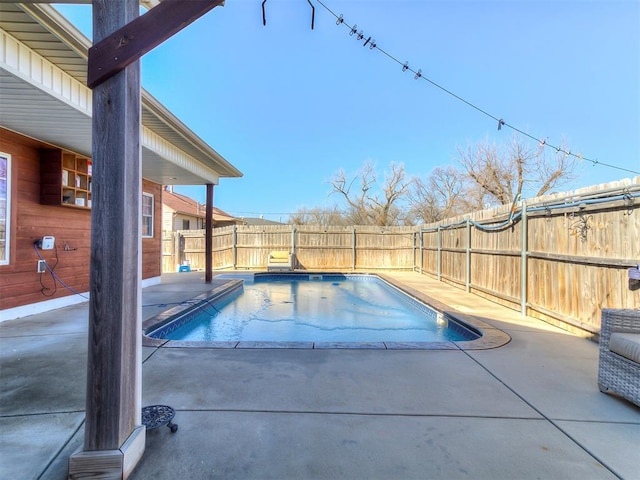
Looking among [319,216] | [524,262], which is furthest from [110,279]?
[319,216]

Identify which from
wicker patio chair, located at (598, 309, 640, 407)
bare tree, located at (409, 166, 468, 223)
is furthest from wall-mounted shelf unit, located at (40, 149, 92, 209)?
bare tree, located at (409, 166, 468, 223)

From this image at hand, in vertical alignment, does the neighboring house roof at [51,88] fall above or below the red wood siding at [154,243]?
above

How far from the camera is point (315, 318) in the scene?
6621 millimetres

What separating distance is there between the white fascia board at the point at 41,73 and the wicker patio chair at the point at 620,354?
530cm

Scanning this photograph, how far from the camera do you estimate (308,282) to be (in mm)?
11625

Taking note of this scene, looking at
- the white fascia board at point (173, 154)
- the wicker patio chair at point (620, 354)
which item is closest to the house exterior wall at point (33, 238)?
the white fascia board at point (173, 154)

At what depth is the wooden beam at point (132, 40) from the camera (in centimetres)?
160

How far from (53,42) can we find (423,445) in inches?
173

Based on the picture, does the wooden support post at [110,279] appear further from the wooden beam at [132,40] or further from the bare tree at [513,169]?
the bare tree at [513,169]

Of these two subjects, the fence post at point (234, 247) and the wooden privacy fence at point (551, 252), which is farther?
the fence post at point (234, 247)

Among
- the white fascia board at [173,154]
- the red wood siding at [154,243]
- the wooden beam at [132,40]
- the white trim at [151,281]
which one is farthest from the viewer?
the red wood siding at [154,243]

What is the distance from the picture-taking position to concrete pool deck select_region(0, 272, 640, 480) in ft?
5.78

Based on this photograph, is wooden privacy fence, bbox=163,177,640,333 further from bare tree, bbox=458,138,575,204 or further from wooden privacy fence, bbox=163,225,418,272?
bare tree, bbox=458,138,575,204

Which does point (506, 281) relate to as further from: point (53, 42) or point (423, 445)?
point (53, 42)
